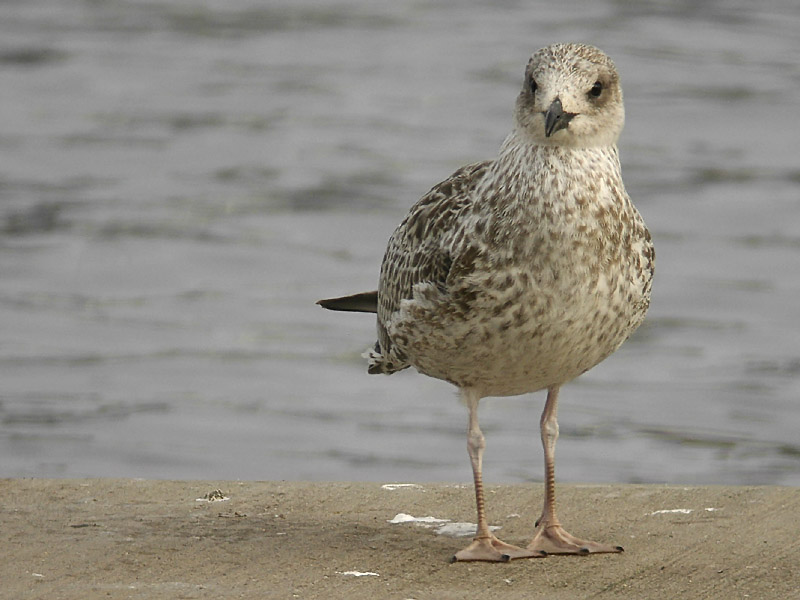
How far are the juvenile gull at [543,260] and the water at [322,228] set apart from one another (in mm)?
3923

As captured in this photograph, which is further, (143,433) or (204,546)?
(143,433)

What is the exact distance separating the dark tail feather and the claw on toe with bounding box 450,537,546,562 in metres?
1.33

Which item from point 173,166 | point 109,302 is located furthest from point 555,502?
point 173,166

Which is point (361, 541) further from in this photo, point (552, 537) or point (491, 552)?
point (552, 537)

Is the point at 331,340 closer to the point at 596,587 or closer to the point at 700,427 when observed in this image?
the point at 700,427

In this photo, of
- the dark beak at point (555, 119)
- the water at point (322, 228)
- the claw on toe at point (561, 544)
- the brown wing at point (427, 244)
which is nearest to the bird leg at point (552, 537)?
the claw on toe at point (561, 544)

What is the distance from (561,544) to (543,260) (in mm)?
940

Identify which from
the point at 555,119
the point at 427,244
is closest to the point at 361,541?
the point at 427,244

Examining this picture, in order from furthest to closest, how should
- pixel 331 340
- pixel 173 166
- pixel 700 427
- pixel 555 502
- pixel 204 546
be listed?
pixel 173 166, pixel 331 340, pixel 700 427, pixel 555 502, pixel 204 546

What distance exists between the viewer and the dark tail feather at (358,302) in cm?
629

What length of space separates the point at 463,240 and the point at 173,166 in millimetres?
11220

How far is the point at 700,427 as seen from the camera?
10.2 m

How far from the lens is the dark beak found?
5027 millimetres

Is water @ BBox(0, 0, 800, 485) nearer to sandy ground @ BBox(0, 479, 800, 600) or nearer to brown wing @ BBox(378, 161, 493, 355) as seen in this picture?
sandy ground @ BBox(0, 479, 800, 600)
